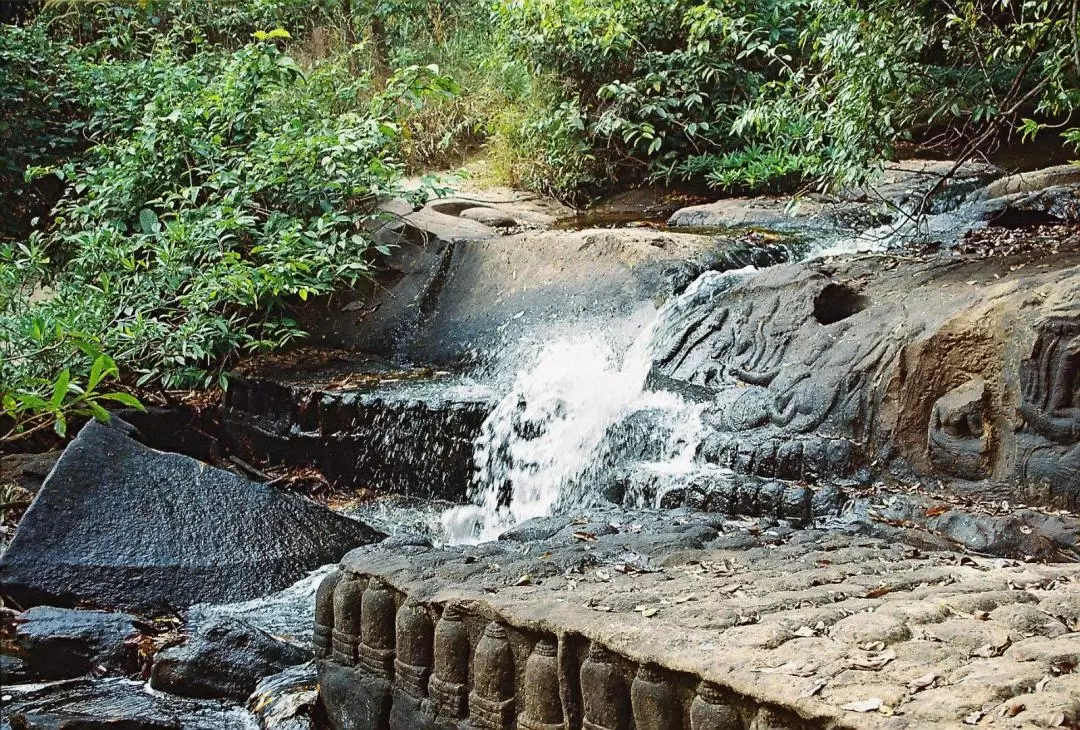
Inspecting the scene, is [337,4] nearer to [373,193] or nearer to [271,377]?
[373,193]

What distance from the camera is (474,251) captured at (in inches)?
339

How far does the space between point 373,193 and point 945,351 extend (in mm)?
5510

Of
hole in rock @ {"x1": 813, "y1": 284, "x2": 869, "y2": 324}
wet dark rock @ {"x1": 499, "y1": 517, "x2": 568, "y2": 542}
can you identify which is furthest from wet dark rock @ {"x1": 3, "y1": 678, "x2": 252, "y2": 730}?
hole in rock @ {"x1": 813, "y1": 284, "x2": 869, "y2": 324}

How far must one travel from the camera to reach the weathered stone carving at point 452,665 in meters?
3.44

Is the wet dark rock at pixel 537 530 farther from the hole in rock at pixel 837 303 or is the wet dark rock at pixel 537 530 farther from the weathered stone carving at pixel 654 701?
the hole in rock at pixel 837 303

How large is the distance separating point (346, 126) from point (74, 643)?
18.0 feet

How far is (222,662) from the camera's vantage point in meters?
4.46

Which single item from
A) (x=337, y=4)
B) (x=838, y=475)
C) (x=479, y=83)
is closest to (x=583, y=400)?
(x=838, y=475)

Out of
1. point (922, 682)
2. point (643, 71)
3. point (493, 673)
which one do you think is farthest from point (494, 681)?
point (643, 71)

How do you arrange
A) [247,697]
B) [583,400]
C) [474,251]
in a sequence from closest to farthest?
[247,697] → [583,400] → [474,251]

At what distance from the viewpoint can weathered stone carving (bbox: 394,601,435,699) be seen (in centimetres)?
357

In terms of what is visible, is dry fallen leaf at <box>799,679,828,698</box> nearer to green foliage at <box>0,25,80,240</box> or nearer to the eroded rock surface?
the eroded rock surface

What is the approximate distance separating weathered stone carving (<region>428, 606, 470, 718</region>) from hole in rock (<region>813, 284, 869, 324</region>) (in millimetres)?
3312

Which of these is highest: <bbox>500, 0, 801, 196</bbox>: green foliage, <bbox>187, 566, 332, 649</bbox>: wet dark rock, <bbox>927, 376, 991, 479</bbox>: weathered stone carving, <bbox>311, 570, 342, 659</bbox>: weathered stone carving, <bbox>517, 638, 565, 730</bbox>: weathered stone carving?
<bbox>500, 0, 801, 196</bbox>: green foliage
